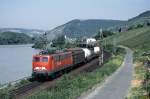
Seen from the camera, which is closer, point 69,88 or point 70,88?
point 69,88

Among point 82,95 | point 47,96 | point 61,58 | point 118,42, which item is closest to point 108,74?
point 61,58

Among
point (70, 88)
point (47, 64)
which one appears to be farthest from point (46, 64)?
point (70, 88)

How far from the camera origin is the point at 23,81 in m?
44.5

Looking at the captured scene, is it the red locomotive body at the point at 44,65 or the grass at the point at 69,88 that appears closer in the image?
the grass at the point at 69,88

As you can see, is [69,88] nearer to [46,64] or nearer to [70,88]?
[70,88]

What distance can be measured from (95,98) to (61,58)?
21377mm

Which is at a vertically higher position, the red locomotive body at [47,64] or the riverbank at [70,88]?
the red locomotive body at [47,64]

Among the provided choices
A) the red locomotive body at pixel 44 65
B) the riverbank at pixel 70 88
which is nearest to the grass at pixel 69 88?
the riverbank at pixel 70 88

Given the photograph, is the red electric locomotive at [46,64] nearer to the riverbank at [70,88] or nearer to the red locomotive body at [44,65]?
the red locomotive body at [44,65]

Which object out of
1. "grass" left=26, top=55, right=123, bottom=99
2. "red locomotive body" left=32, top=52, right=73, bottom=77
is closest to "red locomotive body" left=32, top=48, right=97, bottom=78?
"red locomotive body" left=32, top=52, right=73, bottom=77

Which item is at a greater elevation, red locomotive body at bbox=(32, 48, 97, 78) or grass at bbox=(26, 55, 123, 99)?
red locomotive body at bbox=(32, 48, 97, 78)

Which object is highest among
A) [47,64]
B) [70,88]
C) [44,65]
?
[47,64]

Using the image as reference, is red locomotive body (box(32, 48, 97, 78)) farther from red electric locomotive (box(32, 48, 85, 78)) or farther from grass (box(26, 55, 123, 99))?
grass (box(26, 55, 123, 99))

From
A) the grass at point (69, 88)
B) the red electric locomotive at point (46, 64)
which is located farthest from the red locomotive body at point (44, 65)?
the grass at point (69, 88)
